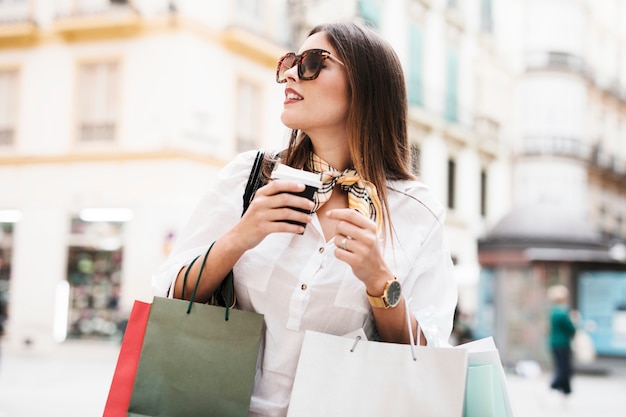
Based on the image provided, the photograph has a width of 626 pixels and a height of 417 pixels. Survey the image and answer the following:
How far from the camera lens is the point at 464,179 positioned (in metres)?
27.1

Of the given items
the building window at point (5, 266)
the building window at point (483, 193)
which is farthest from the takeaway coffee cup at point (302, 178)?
the building window at point (483, 193)

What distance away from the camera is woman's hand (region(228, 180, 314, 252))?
172cm

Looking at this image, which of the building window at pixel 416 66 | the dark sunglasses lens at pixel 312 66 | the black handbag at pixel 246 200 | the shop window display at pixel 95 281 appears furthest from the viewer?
the building window at pixel 416 66

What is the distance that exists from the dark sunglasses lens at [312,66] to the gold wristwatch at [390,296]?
577mm

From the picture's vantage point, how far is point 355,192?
1.94 metres

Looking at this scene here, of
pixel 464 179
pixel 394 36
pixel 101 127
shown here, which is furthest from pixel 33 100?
pixel 464 179

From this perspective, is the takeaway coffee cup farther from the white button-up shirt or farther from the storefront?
the storefront

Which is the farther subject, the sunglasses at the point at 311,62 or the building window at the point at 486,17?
the building window at the point at 486,17

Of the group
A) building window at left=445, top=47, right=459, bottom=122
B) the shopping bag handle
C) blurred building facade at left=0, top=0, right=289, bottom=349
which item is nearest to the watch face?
the shopping bag handle

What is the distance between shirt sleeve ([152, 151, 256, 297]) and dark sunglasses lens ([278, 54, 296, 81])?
1.01 feet

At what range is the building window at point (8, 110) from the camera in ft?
60.7

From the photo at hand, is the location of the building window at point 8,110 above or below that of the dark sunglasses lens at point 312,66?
above

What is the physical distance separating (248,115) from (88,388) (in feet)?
30.4

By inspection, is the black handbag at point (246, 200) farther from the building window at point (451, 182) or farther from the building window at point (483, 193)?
the building window at point (483, 193)
